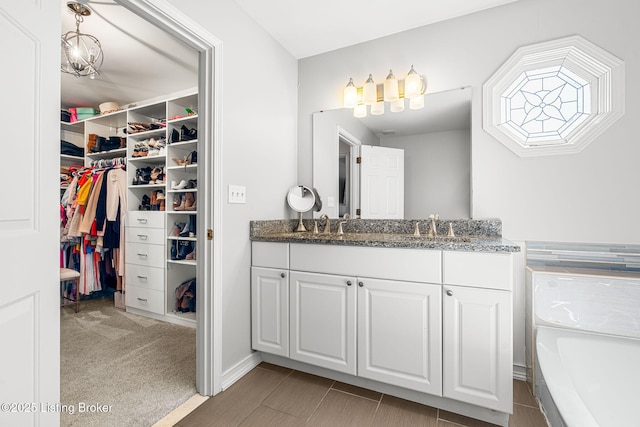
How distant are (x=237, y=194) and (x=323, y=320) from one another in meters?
0.96

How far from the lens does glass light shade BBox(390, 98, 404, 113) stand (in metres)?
2.14

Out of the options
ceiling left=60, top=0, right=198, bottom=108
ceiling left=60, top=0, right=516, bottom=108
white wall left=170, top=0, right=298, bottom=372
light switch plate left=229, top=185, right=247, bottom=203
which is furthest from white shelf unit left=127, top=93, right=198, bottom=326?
light switch plate left=229, top=185, right=247, bottom=203

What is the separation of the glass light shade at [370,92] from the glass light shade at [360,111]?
0.04 metres

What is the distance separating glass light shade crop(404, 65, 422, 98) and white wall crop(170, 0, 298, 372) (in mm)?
982

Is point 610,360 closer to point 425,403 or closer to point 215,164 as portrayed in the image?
point 425,403

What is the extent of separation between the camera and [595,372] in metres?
1.25

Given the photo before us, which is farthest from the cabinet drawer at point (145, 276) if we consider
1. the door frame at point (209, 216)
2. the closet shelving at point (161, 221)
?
the door frame at point (209, 216)

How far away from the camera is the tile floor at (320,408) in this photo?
1465mm

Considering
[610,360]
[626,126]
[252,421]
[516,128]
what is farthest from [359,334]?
[626,126]

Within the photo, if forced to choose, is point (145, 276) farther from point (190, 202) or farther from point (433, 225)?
point (433, 225)

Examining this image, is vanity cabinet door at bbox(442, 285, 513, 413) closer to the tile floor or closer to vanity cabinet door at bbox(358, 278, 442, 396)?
vanity cabinet door at bbox(358, 278, 442, 396)

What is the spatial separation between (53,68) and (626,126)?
264 cm

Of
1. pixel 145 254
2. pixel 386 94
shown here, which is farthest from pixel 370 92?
pixel 145 254

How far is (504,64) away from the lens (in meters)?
1.88
